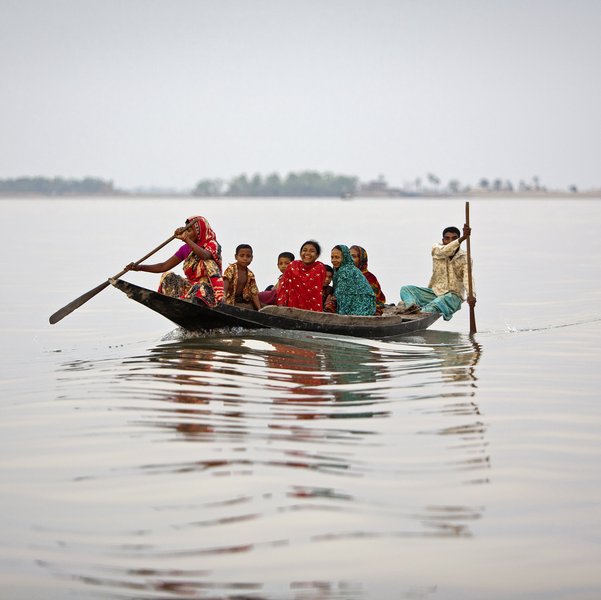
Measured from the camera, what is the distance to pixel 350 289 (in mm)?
11922

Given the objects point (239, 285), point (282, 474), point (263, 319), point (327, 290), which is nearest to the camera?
point (282, 474)

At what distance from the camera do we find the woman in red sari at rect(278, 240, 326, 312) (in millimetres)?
11547

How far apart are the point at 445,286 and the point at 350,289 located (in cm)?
Answer: 198

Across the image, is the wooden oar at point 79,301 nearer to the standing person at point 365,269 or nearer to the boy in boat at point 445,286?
the standing person at point 365,269

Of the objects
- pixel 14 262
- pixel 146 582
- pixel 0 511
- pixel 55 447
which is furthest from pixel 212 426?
pixel 14 262

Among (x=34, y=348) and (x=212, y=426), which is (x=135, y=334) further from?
(x=212, y=426)

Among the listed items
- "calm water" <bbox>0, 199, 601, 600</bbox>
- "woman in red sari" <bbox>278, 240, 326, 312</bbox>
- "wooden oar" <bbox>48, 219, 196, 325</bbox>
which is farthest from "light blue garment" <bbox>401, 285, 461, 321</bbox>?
"wooden oar" <bbox>48, 219, 196, 325</bbox>

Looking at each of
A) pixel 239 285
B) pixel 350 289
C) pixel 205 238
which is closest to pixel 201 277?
pixel 205 238

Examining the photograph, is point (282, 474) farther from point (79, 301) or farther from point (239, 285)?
point (239, 285)

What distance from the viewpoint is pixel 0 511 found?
523cm

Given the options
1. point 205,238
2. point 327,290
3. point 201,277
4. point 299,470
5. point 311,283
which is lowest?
point 299,470

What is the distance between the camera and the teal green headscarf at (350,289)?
1189cm

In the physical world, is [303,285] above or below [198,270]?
below

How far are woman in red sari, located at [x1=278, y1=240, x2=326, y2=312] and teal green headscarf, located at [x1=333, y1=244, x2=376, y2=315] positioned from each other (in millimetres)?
304
